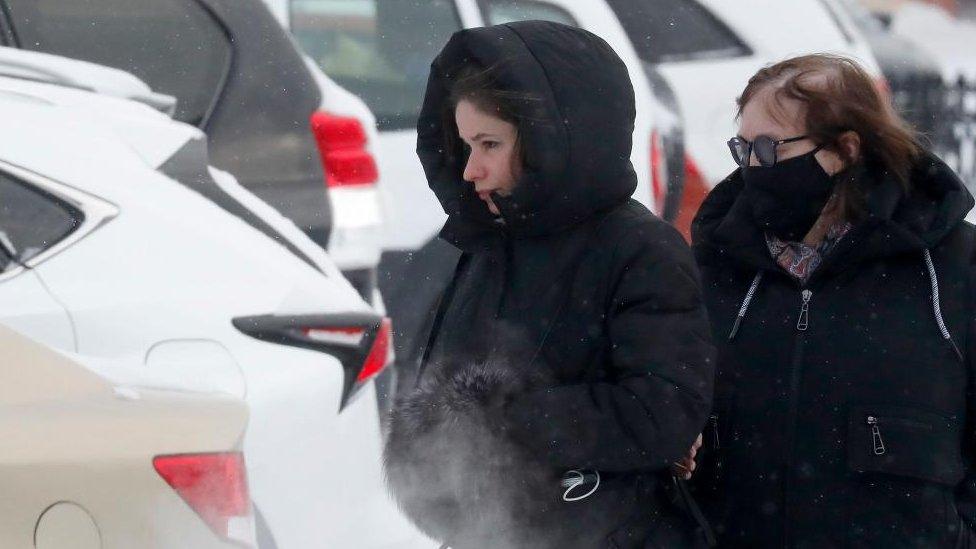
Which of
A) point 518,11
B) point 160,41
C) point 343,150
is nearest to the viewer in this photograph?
point 160,41

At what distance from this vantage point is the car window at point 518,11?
3.08 meters

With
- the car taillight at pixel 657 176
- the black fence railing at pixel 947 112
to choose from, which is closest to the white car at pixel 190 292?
the car taillight at pixel 657 176

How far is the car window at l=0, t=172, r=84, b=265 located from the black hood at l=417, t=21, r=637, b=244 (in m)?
0.81

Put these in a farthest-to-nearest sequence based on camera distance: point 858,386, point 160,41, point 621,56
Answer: point 621,56, point 160,41, point 858,386

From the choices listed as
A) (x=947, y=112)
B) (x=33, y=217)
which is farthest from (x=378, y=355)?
(x=947, y=112)

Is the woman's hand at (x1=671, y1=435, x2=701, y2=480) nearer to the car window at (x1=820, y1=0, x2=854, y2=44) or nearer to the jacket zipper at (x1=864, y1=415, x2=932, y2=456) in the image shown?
the jacket zipper at (x1=864, y1=415, x2=932, y2=456)

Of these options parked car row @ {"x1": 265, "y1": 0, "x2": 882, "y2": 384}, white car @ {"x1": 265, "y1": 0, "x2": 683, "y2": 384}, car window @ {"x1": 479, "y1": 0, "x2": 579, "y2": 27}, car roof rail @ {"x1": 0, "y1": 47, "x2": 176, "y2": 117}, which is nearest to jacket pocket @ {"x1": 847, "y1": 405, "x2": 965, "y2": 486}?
parked car row @ {"x1": 265, "y1": 0, "x2": 882, "y2": 384}

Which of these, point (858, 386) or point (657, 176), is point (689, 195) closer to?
point (657, 176)

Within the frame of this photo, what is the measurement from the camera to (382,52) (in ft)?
9.40

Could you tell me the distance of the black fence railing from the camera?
4.05m

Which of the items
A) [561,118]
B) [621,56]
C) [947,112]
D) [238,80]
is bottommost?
[947,112]

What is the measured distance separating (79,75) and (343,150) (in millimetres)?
577

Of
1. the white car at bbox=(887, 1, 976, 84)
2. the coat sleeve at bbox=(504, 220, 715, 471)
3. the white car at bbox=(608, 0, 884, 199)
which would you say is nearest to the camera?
the coat sleeve at bbox=(504, 220, 715, 471)

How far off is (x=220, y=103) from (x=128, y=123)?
21.9 inches
